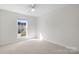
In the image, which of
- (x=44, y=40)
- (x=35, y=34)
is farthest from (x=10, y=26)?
(x=44, y=40)

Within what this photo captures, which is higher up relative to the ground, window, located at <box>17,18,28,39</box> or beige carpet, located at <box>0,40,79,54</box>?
window, located at <box>17,18,28,39</box>


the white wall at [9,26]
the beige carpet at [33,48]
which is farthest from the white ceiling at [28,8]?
the beige carpet at [33,48]

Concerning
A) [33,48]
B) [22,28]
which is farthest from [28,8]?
[33,48]

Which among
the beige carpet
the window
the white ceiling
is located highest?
the white ceiling

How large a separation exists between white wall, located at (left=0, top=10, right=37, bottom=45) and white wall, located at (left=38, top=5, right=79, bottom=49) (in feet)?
0.70

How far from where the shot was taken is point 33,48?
251cm

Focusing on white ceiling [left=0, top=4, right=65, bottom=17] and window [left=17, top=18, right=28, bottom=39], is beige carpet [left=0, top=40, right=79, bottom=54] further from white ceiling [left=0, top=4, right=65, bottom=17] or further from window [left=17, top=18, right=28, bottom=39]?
white ceiling [left=0, top=4, right=65, bottom=17]

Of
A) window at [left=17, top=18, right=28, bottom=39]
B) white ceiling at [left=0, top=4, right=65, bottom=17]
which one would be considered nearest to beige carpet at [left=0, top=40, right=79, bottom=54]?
window at [left=17, top=18, right=28, bottom=39]

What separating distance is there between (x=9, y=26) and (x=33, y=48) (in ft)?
3.14

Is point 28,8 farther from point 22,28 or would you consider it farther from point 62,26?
point 62,26

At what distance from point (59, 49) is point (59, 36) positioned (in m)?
0.42

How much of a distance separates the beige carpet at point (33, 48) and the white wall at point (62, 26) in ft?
0.69

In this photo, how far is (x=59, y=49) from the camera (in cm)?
250

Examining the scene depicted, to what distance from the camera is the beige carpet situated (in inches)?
95.3
